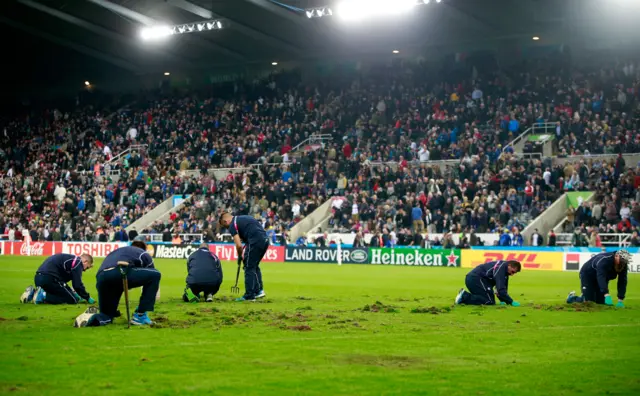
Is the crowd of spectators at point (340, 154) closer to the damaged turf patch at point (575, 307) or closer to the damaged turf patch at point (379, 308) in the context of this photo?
the damaged turf patch at point (575, 307)

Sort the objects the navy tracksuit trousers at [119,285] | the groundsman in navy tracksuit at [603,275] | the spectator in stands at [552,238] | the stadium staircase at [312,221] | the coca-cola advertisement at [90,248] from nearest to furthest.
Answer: the navy tracksuit trousers at [119,285] < the groundsman in navy tracksuit at [603,275] < the spectator in stands at [552,238] < the stadium staircase at [312,221] < the coca-cola advertisement at [90,248]

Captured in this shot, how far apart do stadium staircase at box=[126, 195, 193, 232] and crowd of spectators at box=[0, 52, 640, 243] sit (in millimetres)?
531

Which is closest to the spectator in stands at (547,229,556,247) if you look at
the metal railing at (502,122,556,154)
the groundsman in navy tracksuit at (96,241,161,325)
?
the metal railing at (502,122,556,154)

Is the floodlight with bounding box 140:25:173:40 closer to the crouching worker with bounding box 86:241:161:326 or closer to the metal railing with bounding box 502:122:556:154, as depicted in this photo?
the metal railing with bounding box 502:122:556:154

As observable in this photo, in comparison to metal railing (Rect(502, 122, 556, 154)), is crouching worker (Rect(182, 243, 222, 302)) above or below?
below

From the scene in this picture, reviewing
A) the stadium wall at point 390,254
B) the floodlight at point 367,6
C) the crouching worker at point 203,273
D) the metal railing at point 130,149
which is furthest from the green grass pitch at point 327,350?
the metal railing at point 130,149

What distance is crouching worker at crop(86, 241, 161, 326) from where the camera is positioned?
44.3 ft

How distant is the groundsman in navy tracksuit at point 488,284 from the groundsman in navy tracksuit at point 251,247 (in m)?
4.38

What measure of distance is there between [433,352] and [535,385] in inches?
92.6

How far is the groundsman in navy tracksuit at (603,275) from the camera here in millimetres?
17188

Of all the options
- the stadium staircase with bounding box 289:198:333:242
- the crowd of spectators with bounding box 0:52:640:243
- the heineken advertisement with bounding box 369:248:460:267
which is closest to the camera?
the heineken advertisement with bounding box 369:248:460:267

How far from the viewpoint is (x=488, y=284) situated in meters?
18.1

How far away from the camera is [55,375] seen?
913 centimetres

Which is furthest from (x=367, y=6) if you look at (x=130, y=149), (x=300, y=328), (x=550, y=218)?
(x=300, y=328)
